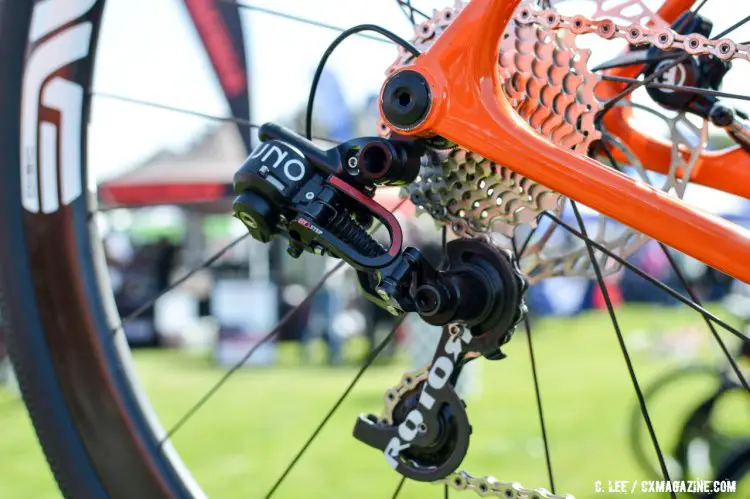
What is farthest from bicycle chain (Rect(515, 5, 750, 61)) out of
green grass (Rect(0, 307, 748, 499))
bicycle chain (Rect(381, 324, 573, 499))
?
green grass (Rect(0, 307, 748, 499))

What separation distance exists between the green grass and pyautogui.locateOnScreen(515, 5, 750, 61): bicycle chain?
211 cm

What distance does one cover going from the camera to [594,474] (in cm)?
313

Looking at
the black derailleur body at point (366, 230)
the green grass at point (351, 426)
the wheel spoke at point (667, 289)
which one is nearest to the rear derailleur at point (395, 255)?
the black derailleur body at point (366, 230)

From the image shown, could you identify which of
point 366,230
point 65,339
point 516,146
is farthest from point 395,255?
point 65,339

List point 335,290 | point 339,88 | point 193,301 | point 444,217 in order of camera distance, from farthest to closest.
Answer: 1. point 193,301
2. point 335,290
3. point 339,88
4. point 444,217

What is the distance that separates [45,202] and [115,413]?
12.4 inches

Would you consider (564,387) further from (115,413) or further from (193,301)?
(193,301)

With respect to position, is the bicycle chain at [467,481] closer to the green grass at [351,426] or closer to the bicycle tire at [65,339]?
the bicycle tire at [65,339]

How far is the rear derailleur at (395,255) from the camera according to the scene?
1003 millimetres

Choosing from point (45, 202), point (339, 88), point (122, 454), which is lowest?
point (122, 454)

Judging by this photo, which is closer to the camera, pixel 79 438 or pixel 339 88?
pixel 79 438

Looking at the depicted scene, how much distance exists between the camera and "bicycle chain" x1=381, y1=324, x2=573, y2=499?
1049 millimetres

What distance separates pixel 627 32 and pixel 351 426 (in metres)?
3.24

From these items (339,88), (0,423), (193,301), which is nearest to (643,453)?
(0,423)
